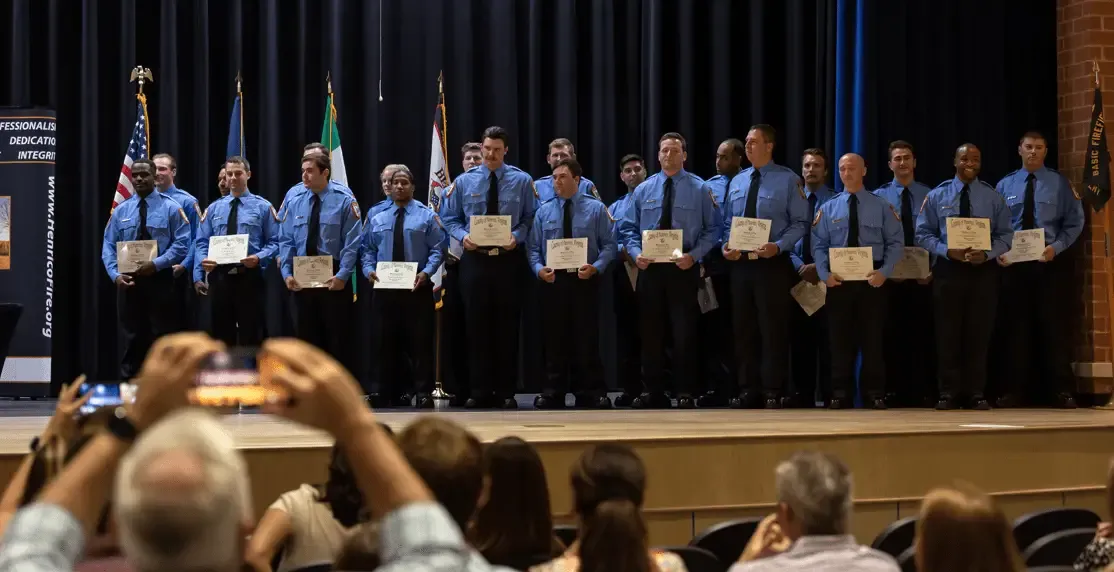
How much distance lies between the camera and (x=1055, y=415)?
6.41 m

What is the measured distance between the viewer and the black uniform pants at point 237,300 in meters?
7.53

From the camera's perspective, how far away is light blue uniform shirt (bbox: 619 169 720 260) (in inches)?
285

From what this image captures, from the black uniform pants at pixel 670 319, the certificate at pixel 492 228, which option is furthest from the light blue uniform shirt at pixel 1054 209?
the certificate at pixel 492 228

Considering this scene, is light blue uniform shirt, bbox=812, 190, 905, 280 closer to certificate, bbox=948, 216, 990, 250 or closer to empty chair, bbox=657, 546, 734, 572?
certificate, bbox=948, 216, 990, 250

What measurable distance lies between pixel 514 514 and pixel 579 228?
4943mm

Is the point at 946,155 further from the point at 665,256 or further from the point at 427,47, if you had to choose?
the point at 427,47

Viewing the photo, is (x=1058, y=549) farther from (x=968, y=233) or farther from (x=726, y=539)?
(x=968, y=233)

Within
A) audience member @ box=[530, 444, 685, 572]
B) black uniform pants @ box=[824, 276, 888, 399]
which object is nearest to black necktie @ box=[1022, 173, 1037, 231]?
black uniform pants @ box=[824, 276, 888, 399]

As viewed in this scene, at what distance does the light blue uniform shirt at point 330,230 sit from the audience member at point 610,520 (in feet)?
16.9

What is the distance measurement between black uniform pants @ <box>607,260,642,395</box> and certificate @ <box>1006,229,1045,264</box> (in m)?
2.29

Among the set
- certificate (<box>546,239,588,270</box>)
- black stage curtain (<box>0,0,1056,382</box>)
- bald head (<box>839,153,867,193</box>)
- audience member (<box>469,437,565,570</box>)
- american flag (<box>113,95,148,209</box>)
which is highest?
black stage curtain (<box>0,0,1056,382</box>)

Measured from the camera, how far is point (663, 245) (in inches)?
281

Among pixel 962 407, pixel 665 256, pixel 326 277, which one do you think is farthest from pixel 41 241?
pixel 962 407

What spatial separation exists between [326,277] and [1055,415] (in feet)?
13.6
